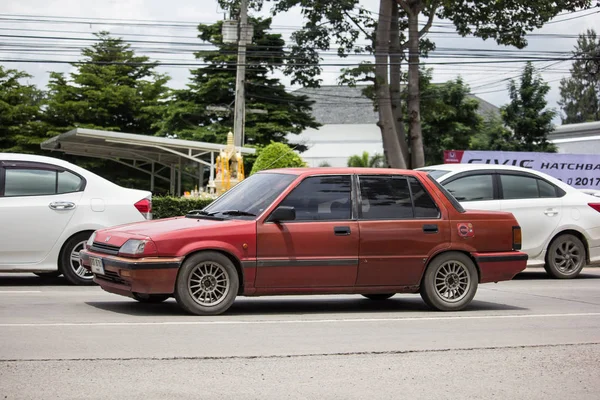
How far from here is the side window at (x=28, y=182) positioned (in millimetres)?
12758

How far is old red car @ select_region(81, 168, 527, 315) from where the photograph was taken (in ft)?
31.8

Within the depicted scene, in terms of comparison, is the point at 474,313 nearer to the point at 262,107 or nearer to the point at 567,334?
the point at 567,334

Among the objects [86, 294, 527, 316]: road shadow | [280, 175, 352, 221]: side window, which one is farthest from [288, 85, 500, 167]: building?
[280, 175, 352, 221]: side window

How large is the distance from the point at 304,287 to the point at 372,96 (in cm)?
2769

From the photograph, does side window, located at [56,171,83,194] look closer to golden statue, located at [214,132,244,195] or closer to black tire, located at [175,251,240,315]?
black tire, located at [175,251,240,315]

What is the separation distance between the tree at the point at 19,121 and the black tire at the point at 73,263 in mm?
49617

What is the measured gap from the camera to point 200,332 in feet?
28.8

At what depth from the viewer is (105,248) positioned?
10172 millimetres

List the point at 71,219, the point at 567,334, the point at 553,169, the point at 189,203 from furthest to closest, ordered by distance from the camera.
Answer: the point at 553,169
the point at 189,203
the point at 71,219
the point at 567,334

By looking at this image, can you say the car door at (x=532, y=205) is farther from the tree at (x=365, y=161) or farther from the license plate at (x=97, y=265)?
the tree at (x=365, y=161)

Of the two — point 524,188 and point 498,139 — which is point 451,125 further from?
point 524,188

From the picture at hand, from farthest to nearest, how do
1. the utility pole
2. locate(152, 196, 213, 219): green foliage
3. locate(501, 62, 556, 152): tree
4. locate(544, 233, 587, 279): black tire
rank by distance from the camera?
1. locate(501, 62, 556, 152): tree
2. the utility pole
3. locate(152, 196, 213, 219): green foliage
4. locate(544, 233, 587, 279): black tire

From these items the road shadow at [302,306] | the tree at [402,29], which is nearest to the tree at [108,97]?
the tree at [402,29]

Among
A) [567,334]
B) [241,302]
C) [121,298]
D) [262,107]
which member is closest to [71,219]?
[121,298]
